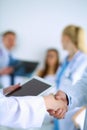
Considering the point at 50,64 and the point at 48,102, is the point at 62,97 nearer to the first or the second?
the point at 48,102

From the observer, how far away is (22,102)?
990 mm

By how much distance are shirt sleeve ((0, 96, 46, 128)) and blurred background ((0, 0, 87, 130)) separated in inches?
71.5

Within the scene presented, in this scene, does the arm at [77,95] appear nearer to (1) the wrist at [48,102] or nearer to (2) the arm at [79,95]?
(2) the arm at [79,95]

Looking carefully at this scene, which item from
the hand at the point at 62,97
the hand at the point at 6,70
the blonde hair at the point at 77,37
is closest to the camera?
the hand at the point at 62,97

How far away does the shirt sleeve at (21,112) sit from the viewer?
0.95 metres

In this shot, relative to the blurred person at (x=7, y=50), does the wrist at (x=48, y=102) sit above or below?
A: above

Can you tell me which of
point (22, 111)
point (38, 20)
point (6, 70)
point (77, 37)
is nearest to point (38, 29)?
point (38, 20)

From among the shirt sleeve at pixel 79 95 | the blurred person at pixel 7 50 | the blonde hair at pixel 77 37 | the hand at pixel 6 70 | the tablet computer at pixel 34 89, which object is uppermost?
the blonde hair at pixel 77 37

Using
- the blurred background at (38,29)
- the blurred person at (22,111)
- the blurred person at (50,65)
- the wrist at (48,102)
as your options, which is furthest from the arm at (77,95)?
the blurred person at (50,65)

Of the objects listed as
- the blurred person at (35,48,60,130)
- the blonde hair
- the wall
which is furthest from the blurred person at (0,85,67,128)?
the wall

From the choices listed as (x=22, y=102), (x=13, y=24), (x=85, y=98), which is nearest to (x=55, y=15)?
(x=13, y=24)

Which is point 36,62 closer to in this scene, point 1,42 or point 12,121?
point 1,42

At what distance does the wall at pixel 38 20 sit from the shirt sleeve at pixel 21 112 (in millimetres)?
2060

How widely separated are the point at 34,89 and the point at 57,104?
0.14m
